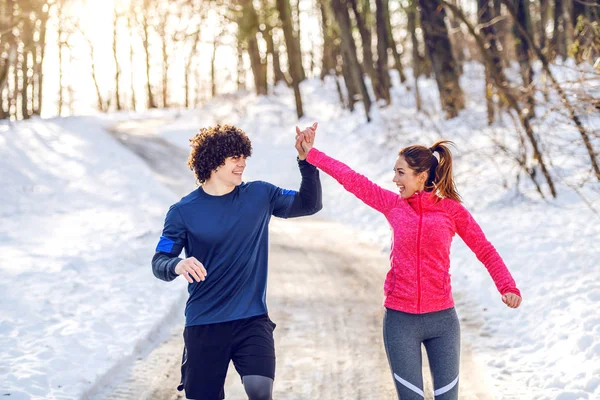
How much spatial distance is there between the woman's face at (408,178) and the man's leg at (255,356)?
105 cm

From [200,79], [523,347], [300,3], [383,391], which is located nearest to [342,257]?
[523,347]

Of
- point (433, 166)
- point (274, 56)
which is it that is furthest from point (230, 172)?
point (274, 56)

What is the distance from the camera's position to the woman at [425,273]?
12.4 ft

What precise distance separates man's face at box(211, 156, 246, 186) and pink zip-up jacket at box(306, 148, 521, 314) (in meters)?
0.72

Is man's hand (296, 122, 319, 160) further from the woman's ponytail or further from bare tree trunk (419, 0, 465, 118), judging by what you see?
bare tree trunk (419, 0, 465, 118)

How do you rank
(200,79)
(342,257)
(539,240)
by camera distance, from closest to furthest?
(539,240)
(342,257)
(200,79)

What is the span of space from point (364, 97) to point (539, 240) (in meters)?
13.6

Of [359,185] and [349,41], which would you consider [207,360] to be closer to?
[359,185]

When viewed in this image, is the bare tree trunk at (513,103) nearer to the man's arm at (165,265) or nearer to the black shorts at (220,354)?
the black shorts at (220,354)

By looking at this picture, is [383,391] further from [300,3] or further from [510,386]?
[300,3]

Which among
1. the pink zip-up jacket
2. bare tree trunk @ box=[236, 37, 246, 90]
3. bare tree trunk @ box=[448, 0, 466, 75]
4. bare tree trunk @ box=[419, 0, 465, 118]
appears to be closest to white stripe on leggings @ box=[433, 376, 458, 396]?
the pink zip-up jacket

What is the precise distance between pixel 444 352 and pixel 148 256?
25.4 ft

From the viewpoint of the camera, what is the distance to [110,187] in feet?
54.6

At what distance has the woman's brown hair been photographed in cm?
385
